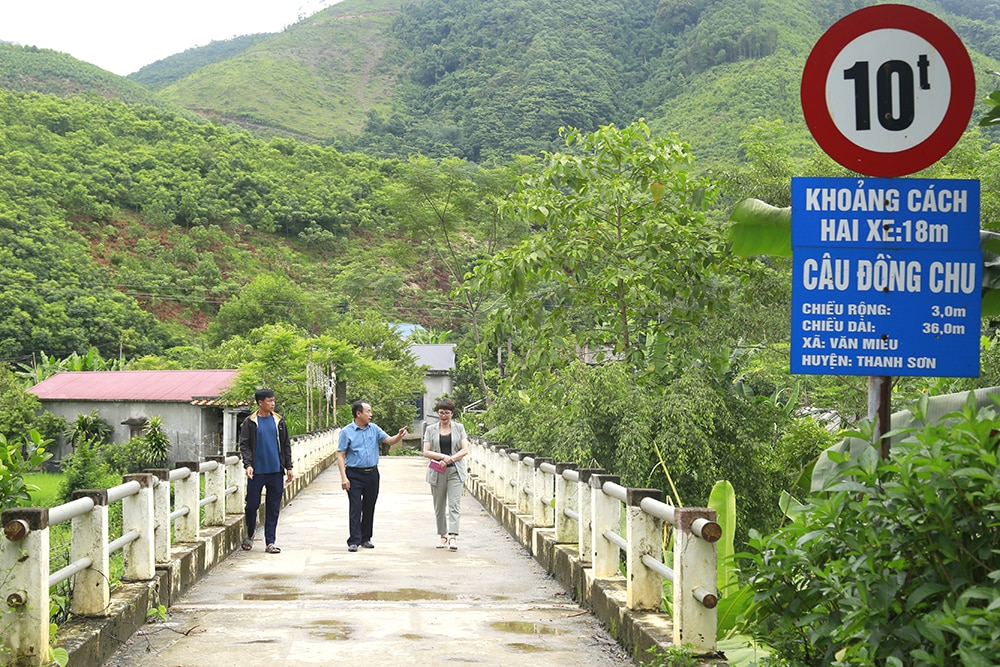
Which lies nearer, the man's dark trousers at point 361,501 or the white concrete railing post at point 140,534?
the white concrete railing post at point 140,534

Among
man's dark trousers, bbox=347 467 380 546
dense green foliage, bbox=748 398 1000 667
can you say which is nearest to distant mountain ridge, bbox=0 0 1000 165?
man's dark trousers, bbox=347 467 380 546

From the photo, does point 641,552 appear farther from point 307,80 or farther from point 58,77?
point 307,80

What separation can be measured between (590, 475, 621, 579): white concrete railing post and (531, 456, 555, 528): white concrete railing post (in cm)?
331

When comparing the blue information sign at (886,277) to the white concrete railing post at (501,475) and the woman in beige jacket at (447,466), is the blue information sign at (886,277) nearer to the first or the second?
the woman in beige jacket at (447,466)

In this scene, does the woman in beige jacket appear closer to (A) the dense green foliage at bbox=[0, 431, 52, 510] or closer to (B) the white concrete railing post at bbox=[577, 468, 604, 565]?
(B) the white concrete railing post at bbox=[577, 468, 604, 565]

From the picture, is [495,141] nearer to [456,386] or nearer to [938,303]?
[456,386]

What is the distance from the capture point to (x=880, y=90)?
4383 mm

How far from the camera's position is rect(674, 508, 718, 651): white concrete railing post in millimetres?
5648

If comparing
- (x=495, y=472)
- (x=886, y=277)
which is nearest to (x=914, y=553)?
(x=886, y=277)

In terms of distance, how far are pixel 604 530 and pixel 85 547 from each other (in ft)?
11.8

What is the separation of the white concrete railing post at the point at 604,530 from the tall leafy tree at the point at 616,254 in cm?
478

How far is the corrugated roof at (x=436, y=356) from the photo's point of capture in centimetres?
6900

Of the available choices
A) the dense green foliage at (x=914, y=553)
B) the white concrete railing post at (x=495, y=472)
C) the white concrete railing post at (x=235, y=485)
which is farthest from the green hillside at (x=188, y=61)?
the dense green foliage at (x=914, y=553)

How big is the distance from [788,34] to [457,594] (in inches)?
2888
